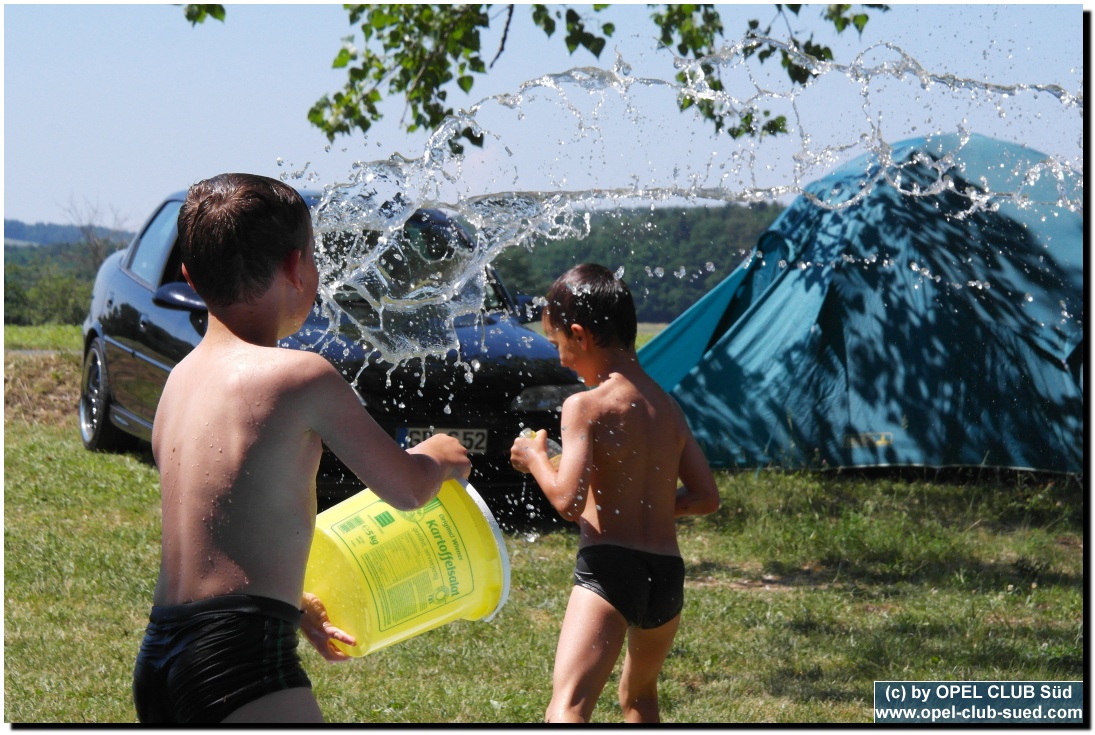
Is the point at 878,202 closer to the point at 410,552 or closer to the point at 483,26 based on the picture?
the point at 483,26

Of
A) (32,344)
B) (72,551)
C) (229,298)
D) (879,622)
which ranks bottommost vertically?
Result: (32,344)

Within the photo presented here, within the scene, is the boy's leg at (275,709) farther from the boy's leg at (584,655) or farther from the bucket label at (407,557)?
the boy's leg at (584,655)

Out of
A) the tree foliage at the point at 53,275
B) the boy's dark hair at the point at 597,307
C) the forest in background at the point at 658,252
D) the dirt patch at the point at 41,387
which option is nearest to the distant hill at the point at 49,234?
the tree foliage at the point at 53,275

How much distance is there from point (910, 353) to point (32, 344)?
806 cm

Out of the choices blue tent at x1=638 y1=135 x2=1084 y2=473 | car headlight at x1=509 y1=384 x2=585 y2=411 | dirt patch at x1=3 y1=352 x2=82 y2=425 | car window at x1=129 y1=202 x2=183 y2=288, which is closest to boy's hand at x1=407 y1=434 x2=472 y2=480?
car headlight at x1=509 y1=384 x2=585 y2=411

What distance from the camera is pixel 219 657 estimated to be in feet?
6.50

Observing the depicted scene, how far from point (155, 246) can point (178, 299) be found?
1.59 m

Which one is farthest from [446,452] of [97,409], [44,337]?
[44,337]

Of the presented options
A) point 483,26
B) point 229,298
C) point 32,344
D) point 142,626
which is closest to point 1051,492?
point 483,26

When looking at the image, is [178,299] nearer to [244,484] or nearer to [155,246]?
[155,246]

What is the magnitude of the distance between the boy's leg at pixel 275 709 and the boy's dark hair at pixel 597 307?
1.33m

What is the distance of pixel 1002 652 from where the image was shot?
175 inches

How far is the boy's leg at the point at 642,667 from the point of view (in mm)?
2953

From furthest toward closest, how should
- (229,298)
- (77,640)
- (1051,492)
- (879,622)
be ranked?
(1051,492)
(879,622)
(77,640)
(229,298)
